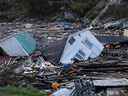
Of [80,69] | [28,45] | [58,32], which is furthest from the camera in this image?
[58,32]

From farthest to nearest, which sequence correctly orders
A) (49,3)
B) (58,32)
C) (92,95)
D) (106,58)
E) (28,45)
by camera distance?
(49,3) → (58,32) → (28,45) → (106,58) → (92,95)

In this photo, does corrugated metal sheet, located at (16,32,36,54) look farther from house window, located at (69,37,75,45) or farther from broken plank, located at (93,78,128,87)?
broken plank, located at (93,78,128,87)

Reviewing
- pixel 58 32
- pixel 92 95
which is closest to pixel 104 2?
pixel 58 32

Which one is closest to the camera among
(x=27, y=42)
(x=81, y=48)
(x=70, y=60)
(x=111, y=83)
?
→ (x=111, y=83)

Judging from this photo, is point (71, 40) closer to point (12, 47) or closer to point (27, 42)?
point (27, 42)

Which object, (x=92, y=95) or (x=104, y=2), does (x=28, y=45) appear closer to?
(x=92, y=95)

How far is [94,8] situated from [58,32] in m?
4.91

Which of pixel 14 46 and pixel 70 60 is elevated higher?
pixel 14 46

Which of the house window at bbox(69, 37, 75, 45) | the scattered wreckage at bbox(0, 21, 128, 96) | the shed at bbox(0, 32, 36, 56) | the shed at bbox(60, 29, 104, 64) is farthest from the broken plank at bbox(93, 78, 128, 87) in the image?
the shed at bbox(0, 32, 36, 56)

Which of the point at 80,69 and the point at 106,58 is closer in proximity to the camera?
the point at 80,69

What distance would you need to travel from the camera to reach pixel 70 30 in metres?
25.4

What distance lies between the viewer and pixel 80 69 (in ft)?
58.2

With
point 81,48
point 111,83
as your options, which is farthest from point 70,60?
point 111,83

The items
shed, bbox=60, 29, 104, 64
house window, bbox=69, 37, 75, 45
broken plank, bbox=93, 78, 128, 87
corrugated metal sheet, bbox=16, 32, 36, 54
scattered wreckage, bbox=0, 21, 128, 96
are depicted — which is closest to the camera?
broken plank, bbox=93, 78, 128, 87
